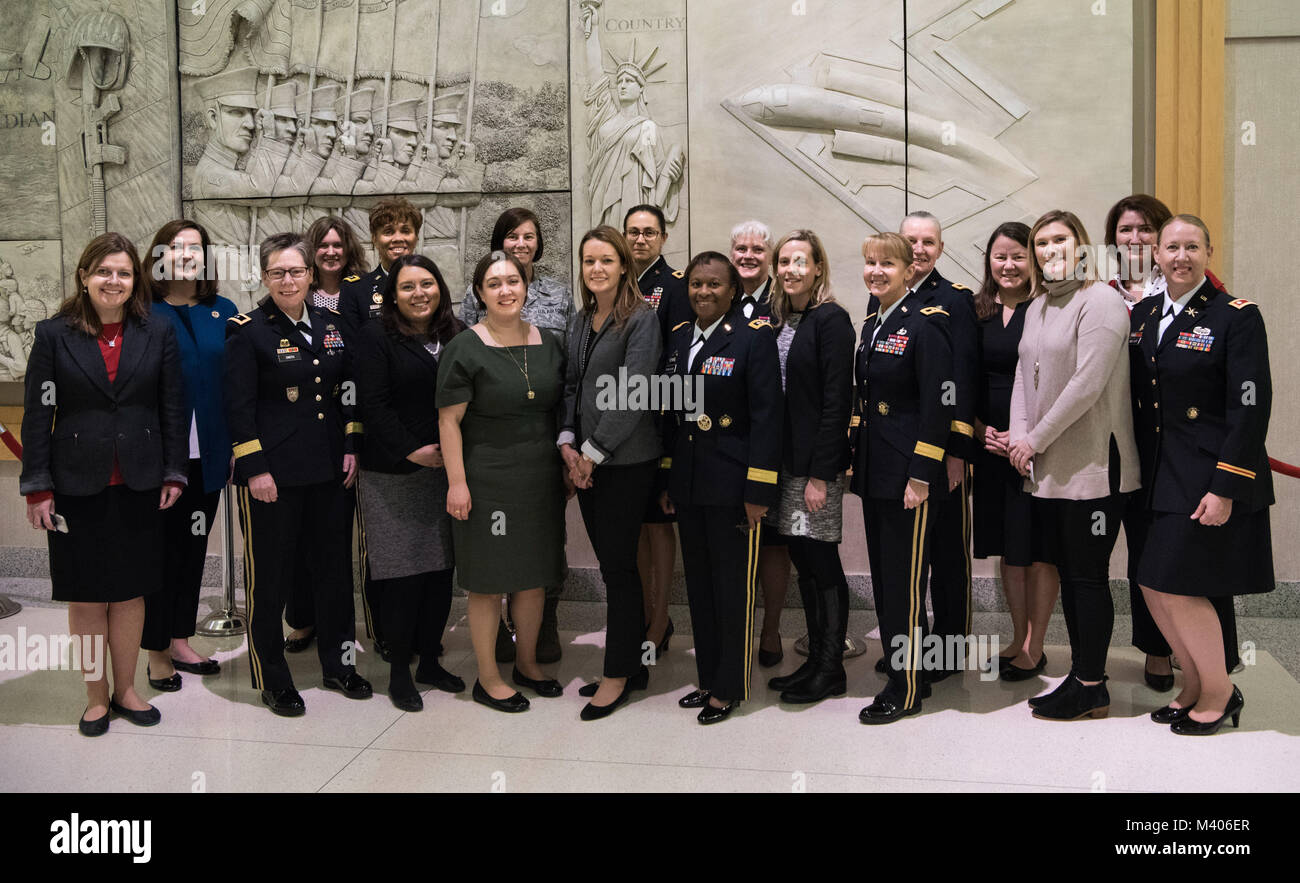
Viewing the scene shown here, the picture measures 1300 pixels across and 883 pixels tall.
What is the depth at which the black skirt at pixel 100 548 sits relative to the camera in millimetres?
3525

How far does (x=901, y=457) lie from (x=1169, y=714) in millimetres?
1247

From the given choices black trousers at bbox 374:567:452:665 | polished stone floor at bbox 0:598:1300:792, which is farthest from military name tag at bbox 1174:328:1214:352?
black trousers at bbox 374:567:452:665

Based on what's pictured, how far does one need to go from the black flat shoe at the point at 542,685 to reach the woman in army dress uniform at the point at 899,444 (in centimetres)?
109

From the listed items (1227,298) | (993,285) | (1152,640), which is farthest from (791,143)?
(1152,640)

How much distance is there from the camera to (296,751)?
3.45 meters

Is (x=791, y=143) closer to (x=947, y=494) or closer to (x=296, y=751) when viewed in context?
(x=947, y=494)

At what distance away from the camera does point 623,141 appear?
540cm

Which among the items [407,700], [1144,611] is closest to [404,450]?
[407,700]

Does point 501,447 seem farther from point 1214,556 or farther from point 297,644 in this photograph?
point 1214,556

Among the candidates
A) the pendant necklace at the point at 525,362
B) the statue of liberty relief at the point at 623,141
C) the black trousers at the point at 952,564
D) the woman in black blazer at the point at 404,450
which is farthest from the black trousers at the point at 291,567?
the statue of liberty relief at the point at 623,141

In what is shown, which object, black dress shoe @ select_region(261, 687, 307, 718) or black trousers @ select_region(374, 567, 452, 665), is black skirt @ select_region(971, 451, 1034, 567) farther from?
black dress shoe @ select_region(261, 687, 307, 718)

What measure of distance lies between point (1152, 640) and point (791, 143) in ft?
9.21
